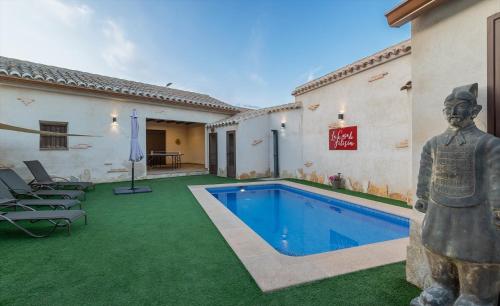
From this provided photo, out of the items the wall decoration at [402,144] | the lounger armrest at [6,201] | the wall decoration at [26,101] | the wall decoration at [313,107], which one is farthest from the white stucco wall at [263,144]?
the lounger armrest at [6,201]

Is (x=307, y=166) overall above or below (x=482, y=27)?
below

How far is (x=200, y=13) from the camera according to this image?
1380cm

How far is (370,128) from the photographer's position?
8.50 meters

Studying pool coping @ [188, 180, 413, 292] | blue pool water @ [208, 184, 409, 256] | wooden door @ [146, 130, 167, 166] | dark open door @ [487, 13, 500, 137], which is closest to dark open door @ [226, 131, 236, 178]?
blue pool water @ [208, 184, 409, 256]

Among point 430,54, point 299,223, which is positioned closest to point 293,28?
point 299,223

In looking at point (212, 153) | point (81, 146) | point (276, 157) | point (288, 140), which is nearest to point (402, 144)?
point (288, 140)

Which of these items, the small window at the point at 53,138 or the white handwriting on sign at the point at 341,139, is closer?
the white handwriting on sign at the point at 341,139

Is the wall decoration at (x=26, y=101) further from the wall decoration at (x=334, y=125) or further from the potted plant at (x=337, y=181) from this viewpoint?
the potted plant at (x=337, y=181)

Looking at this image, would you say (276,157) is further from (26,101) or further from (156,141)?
(26,101)

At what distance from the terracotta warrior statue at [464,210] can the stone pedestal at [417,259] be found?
0.64 metres

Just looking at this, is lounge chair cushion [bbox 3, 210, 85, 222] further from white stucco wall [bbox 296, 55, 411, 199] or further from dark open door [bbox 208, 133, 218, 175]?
dark open door [bbox 208, 133, 218, 175]

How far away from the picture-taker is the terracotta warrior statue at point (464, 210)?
1.66 metres

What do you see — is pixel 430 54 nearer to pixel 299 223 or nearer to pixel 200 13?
pixel 299 223

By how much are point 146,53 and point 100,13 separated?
218 inches
